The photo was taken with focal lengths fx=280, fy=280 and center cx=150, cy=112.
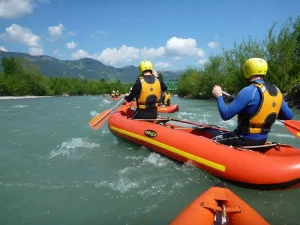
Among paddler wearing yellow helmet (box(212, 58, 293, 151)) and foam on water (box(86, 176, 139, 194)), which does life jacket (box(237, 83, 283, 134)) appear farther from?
foam on water (box(86, 176, 139, 194))

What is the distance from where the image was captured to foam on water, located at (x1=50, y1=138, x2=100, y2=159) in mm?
6273

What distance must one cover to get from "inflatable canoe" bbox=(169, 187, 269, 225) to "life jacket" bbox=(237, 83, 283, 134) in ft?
6.16

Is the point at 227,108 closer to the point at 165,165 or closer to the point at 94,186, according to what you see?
the point at 165,165

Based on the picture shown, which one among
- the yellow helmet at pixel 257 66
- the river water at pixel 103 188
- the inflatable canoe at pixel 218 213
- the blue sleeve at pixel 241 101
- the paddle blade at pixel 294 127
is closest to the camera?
the inflatable canoe at pixel 218 213

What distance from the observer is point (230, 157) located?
4.20 metres

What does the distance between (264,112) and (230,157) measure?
0.82 metres

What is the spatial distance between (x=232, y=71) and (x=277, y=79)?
8.54 metres

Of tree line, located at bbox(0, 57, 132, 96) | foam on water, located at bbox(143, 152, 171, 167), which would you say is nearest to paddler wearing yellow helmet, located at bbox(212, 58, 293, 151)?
foam on water, located at bbox(143, 152, 171, 167)

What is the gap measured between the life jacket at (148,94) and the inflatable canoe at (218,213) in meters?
4.22

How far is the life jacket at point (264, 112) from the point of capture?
13.1 feet

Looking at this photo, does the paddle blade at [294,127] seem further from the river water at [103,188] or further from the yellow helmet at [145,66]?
the yellow helmet at [145,66]

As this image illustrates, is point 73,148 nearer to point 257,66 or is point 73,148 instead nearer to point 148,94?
point 148,94

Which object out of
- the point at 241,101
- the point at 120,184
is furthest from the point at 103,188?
the point at 241,101

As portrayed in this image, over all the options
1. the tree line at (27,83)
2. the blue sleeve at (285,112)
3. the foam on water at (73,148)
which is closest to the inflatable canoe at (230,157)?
the blue sleeve at (285,112)
